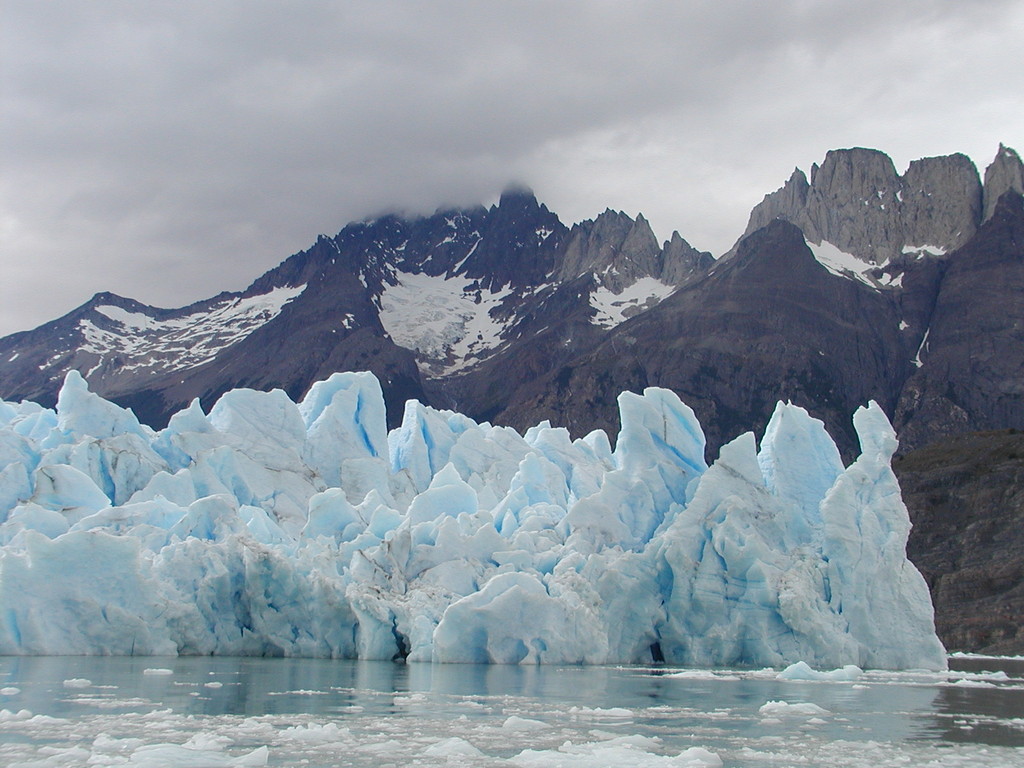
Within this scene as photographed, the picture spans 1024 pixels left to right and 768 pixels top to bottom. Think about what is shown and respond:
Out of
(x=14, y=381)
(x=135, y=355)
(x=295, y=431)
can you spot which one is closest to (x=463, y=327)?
(x=135, y=355)

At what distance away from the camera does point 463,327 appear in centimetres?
19388

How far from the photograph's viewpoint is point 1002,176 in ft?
448

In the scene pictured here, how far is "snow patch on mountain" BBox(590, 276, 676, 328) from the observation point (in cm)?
16475

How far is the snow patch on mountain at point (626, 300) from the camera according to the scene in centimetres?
16475

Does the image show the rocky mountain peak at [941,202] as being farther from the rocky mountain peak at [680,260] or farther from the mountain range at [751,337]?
the rocky mountain peak at [680,260]

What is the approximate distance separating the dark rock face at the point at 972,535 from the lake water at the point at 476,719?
122 feet

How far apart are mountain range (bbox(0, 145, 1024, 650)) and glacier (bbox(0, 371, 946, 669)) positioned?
2532 inches

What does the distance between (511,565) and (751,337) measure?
97484mm

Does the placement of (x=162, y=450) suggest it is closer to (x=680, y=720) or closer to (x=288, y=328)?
(x=680, y=720)

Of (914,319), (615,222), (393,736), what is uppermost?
(615,222)

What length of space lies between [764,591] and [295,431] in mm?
21883

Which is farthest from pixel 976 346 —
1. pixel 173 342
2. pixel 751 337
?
pixel 173 342

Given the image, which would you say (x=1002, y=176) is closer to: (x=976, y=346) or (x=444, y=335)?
(x=976, y=346)

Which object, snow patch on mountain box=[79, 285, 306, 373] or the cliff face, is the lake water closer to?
the cliff face
